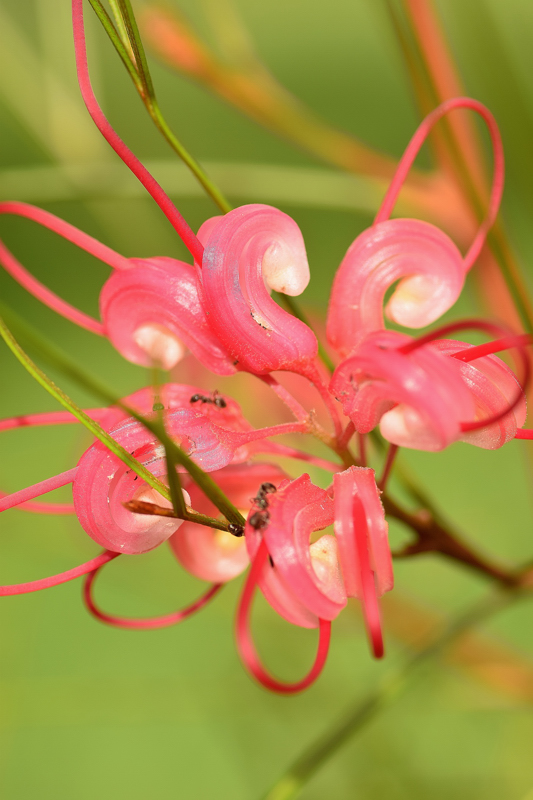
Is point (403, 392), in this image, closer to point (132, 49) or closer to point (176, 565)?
point (132, 49)

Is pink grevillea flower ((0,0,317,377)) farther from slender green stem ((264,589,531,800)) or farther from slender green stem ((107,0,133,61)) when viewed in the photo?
slender green stem ((264,589,531,800))

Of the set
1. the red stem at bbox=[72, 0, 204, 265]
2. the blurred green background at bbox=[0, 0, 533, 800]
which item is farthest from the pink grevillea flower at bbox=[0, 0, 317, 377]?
the blurred green background at bbox=[0, 0, 533, 800]

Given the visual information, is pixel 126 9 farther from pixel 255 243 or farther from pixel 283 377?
pixel 283 377

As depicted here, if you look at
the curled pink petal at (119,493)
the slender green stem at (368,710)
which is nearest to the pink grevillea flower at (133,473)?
the curled pink petal at (119,493)

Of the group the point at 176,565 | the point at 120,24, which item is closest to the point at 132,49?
the point at 120,24

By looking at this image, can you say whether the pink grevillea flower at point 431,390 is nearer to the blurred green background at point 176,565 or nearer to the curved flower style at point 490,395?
the curved flower style at point 490,395

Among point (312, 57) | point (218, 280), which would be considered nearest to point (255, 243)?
point (218, 280)
